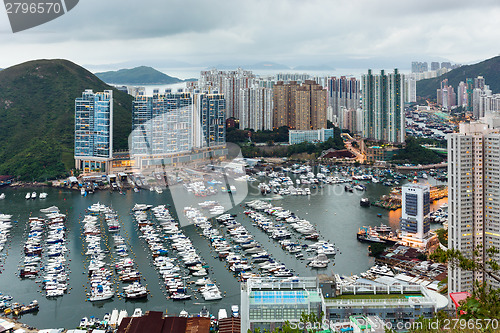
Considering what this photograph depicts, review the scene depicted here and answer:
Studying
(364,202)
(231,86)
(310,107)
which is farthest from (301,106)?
(364,202)

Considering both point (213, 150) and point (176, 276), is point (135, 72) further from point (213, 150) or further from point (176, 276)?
point (176, 276)

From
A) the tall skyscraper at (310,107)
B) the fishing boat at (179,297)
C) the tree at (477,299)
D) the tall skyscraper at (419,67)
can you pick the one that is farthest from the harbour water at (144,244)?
the tall skyscraper at (419,67)

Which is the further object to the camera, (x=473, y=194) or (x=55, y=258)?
(x=55, y=258)

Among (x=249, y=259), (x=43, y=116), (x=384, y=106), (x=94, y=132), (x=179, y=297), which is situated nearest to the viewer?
(x=179, y=297)

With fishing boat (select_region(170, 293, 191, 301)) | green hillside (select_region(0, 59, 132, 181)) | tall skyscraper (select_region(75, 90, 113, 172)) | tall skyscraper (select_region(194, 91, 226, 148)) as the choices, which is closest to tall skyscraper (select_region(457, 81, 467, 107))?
tall skyscraper (select_region(194, 91, 226, 148))

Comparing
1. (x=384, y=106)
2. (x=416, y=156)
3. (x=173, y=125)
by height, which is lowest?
(x=416, y=156)

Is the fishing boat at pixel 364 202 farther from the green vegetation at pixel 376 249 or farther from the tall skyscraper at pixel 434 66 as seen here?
the tall skyscraper at pixel 434 66

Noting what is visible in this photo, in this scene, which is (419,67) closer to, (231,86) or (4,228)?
(231,86)
